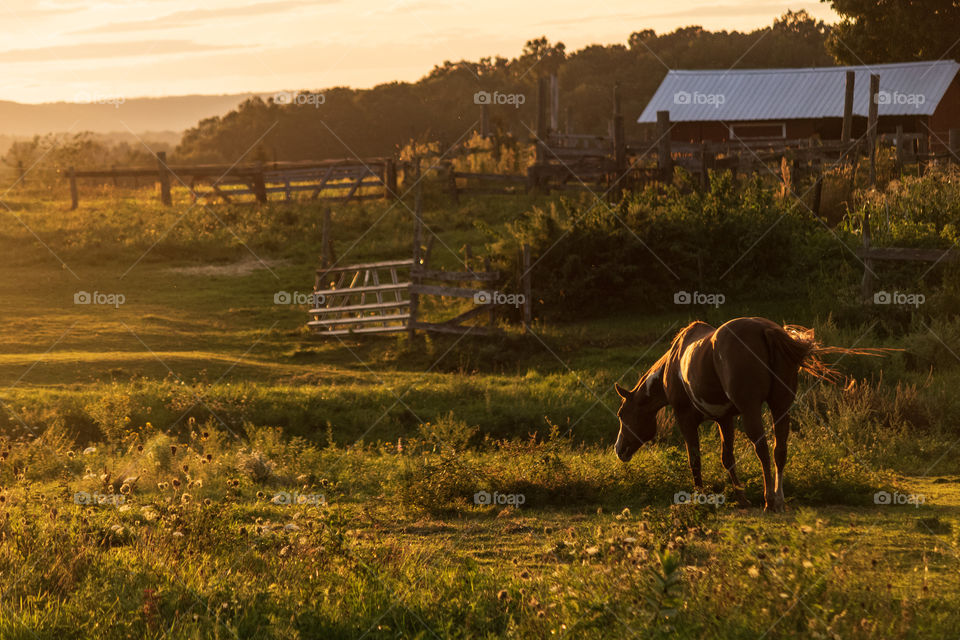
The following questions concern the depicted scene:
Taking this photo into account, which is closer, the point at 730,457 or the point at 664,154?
the point at 730,457

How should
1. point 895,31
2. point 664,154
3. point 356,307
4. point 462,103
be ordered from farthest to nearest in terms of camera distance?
point 462,103, point 895,31, point 664,154, point 356,307

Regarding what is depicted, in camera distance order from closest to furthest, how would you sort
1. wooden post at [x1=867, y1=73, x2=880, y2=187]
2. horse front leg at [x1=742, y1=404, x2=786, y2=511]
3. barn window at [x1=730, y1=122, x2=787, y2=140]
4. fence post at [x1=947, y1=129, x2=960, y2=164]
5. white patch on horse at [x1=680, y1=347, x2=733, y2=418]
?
horse front leg at [x1=742, y1=404, x2=786, y2=511]
white patch on horse at [x1=680, y1=347, x2=733, y2=418]
wooden post at [x1=867, y1=73, x2=880, y2=187]
fence post at [x1=947, y1=129, x2=960, y2=164]
barn window at [x1=730, y1=122, x2=787, y2=140]

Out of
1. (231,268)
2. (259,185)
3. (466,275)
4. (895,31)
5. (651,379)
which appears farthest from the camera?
(895,31)

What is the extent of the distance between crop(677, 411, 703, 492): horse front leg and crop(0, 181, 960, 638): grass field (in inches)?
11.7

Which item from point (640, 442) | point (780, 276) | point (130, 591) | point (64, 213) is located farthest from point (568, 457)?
point (64, 213)

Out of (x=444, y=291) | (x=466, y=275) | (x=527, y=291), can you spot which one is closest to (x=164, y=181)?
(x=444, y=291)

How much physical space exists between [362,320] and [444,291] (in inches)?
84.6

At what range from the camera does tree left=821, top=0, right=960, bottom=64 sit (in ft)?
144

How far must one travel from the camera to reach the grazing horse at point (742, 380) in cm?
821

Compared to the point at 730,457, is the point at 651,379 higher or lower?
higher

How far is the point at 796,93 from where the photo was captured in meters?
44.3

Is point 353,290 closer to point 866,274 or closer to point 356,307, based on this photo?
point 356,307

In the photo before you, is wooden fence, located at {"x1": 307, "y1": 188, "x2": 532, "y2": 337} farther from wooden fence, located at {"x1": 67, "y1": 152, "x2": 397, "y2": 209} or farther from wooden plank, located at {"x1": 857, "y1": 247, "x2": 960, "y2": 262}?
wooden fence, located at {"x1": 67, "y1": 152, "x2": 397, "y2": 209}

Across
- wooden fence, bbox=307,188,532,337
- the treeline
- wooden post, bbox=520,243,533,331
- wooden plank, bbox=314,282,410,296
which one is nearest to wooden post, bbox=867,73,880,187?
wooden post, bbox=520,243,533,331
